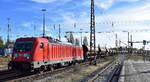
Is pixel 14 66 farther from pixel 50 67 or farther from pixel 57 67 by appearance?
pixel 57 67

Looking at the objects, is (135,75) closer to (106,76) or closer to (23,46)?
(106,76)

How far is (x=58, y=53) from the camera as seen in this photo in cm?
3145

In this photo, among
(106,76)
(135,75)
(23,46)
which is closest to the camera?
(23,46)

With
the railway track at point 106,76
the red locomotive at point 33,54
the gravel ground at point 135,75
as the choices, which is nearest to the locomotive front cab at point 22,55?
the red locomotive at point 33,54

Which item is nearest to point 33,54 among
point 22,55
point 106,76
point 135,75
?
point 22,55

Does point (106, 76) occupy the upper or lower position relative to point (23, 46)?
lower

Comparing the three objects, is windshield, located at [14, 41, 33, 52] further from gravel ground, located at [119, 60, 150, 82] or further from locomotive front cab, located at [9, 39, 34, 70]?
gravel ground, located at [119, 60, 150, 82]

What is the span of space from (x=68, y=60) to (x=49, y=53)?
9962mm

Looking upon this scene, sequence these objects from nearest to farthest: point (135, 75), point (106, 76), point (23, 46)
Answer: point (23, 46), point (106, 76), point (135, 75)

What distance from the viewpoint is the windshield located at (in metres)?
23.7

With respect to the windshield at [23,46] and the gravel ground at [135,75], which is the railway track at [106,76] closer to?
the gravel ground at [135,75]

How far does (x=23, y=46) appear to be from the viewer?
78.7 feet

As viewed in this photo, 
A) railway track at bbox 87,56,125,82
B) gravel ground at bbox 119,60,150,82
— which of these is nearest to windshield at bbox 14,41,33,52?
railway track at bbox 87,56,125,82

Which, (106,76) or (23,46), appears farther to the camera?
(106,76)
